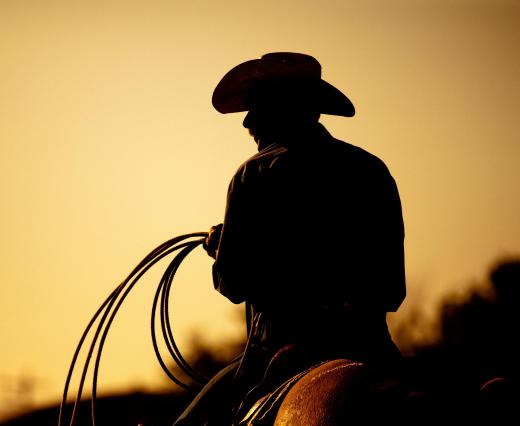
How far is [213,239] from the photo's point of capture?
329cm

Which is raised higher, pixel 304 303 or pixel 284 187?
pixel 284 187

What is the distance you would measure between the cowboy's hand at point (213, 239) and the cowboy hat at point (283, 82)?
0.70 m

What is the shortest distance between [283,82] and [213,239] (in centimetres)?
93

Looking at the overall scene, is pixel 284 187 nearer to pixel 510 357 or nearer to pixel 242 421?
pixel 242 421

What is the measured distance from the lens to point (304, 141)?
3066mm

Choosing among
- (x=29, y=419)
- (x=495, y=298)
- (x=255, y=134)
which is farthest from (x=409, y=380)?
(x=29, y=419)

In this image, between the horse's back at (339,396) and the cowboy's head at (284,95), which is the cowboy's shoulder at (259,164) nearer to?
the cowboy's head at (284,95)

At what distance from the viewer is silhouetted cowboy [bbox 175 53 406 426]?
289 cm

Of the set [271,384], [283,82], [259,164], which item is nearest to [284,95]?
[283,82]

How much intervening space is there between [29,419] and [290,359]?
23.6 m

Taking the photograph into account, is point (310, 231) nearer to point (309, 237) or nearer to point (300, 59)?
point (309, 237)

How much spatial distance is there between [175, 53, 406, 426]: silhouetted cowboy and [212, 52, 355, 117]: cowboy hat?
22 centimetres

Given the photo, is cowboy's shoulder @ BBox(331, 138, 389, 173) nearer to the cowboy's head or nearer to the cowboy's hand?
the cowboy's head

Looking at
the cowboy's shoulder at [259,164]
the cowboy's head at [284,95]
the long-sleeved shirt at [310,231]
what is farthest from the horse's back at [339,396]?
the cowboy's head at [284,95]
